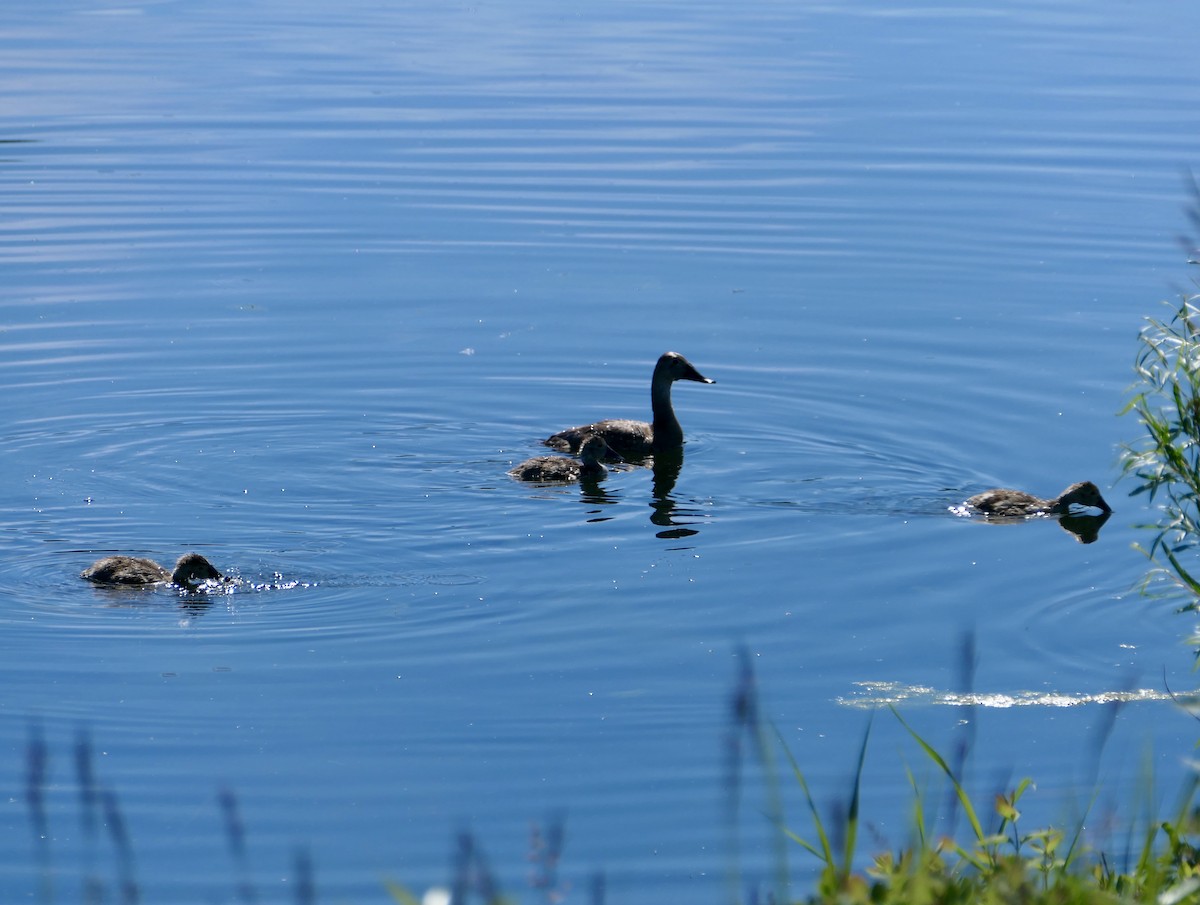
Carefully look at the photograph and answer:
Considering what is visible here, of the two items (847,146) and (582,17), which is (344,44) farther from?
(847,146)

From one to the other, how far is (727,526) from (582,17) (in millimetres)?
24724

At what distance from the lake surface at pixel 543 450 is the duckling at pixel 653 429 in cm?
35

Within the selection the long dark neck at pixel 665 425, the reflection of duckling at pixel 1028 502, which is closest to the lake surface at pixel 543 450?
the reflection of duckling at pixel 1028 502

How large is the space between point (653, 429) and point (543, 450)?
0.92m

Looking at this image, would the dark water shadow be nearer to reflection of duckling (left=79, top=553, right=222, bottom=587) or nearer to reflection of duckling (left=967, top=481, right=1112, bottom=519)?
reflection of duckling (left=967, top=481, right=1112, bottom=519)

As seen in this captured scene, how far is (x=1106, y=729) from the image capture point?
502cm

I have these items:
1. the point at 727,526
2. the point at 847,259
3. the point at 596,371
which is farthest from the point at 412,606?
the point at 847,259

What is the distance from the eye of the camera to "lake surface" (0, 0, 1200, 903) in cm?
808

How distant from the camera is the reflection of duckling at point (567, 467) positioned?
1252 cm

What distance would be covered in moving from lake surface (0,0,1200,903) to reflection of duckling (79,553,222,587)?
193 mm

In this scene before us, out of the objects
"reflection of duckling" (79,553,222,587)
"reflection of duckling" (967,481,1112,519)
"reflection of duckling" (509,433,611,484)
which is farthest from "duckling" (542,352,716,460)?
"reflection of duckling" (79,553,222,587)

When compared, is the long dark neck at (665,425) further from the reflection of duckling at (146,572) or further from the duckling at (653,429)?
the reflection of duckling at (146,572)

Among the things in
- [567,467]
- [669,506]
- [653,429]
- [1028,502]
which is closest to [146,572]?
[567,467]

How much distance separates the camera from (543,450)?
13.5m
